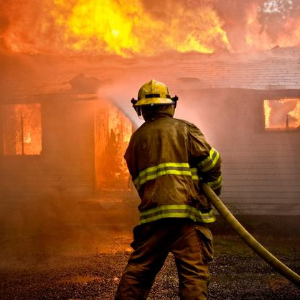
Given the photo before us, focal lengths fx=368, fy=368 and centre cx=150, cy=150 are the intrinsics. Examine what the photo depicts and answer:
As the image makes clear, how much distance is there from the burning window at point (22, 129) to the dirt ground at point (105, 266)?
4.16 metres

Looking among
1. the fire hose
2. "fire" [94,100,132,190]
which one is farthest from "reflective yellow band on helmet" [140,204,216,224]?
"fire" [94,100,132,190]

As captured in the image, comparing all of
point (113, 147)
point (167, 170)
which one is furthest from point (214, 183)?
point (113, 147)

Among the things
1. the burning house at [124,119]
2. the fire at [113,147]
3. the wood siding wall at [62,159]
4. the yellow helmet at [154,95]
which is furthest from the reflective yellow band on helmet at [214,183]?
the fire at [113,147]

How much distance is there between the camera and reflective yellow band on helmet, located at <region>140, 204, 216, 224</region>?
2.85 m

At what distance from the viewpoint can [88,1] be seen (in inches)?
701

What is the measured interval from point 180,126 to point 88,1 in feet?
54.6

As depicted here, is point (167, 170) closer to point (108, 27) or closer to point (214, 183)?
point (214, 183)

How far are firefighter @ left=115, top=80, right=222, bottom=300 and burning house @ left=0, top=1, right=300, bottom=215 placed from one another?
741 cm

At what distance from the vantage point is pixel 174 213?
285cm

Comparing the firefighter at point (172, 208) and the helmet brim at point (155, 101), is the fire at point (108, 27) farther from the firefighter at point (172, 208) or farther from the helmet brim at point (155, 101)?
the firefighter at point (172, 208)

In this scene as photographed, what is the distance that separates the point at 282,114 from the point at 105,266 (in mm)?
7358

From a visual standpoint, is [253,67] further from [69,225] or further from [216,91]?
[69,225]

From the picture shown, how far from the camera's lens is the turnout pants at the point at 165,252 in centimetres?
290

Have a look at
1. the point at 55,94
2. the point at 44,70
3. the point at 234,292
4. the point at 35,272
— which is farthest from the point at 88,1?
the point at 234,292
